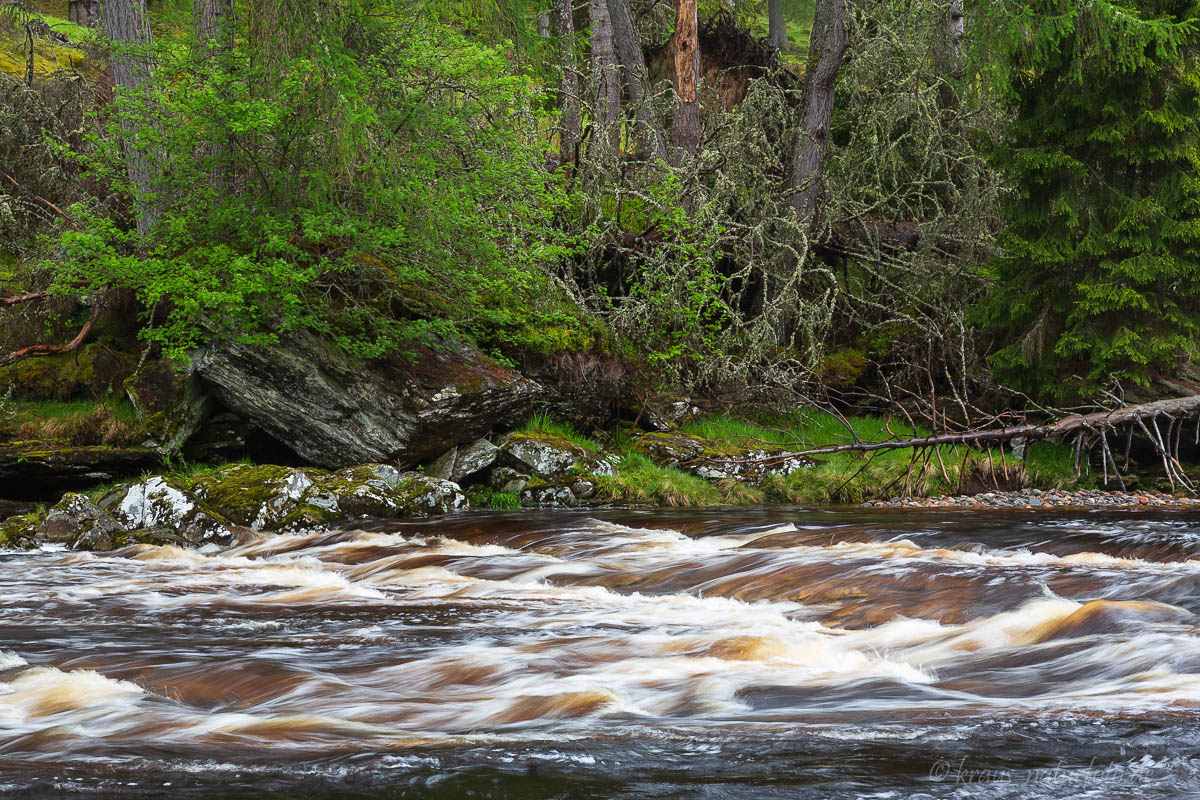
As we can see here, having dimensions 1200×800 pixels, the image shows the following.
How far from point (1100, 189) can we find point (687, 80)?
7.18 meters

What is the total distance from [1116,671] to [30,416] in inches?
445

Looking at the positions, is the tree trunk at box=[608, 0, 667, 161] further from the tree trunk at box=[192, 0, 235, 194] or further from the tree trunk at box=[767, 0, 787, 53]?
the tree trunk at box=[767, 0, 787, 53]

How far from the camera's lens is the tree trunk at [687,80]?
16.5 metres

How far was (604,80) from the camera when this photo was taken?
1648cm

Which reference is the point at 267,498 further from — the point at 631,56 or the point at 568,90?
the point at 631,56

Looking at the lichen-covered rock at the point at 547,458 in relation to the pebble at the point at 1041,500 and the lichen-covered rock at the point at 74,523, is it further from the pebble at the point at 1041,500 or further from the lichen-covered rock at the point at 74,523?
the lichen-covered rock at the point at 74,523

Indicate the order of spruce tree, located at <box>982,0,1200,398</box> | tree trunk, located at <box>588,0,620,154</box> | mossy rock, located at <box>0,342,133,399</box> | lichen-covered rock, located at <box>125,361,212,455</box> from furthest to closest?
tree trunk, located at <box>588,0,620,154</box>
mossy rock, located at <box>0,342,133,399</box>
lichen-covered rock, located at <box>125,361,212,455</box>
spruce tree, located at <box>982,0,1200,398</box>

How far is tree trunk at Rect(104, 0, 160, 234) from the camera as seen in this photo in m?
10.8

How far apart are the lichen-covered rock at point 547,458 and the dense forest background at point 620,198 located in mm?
1445

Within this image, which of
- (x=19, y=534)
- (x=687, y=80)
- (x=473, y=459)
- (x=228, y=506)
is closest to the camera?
(x=19, y=534)

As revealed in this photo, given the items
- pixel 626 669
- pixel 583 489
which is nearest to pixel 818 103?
pixel 583 489

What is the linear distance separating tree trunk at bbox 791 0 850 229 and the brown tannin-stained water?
8.50 meters

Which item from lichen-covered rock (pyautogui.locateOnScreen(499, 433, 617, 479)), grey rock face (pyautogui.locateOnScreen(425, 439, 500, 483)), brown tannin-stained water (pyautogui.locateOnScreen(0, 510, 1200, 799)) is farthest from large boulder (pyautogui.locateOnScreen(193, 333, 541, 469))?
brown tannin-stained water (pyautogui.locateOnScreen(0, 510, 1200, 799))

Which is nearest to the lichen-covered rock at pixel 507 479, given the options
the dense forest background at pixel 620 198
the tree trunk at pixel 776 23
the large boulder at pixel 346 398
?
the large boulder at pixel 346 398
